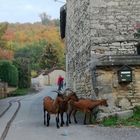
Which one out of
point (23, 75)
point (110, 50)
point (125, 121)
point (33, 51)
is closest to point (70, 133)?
point (125, 121)

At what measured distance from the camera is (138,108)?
1612 cm

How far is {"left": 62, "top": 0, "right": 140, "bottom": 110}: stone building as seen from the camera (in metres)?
16.2

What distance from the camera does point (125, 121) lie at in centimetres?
1566

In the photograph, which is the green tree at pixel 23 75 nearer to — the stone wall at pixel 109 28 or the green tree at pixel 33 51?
the green tree at pixel 33 51

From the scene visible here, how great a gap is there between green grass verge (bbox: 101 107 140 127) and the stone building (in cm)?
39

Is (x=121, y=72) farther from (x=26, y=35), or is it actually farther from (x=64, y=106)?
(x=26, y=35)

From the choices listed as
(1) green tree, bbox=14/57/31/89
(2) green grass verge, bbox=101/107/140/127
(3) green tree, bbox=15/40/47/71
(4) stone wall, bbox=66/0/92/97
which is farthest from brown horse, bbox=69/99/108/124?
(3) green tree, bbox=15/40/47/71

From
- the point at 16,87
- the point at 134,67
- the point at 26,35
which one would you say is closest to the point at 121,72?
the point at 134,67

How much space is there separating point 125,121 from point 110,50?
344cm

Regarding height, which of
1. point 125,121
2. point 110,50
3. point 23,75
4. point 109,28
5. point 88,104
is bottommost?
point 125,121

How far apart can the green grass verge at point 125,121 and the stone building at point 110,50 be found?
385 millimetres

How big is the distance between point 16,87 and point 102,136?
51.0 meters

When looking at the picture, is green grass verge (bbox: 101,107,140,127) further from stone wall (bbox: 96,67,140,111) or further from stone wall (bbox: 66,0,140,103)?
stone wall (bbox: 66,0,140,103)

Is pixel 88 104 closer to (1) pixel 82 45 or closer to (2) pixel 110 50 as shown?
(2) pixel 110 50
